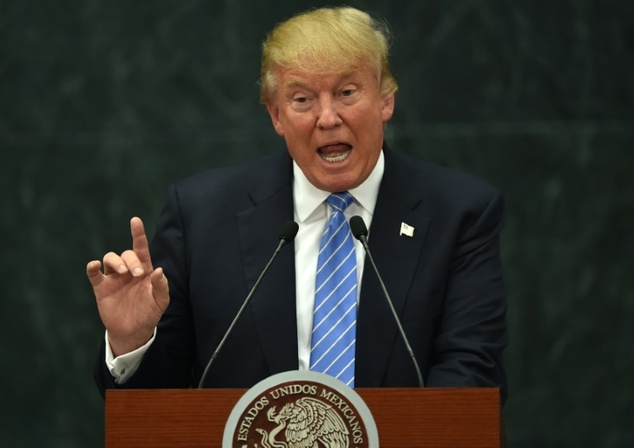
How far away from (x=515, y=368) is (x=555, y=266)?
0.38 meters

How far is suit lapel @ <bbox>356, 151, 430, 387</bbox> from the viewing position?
3.08 m

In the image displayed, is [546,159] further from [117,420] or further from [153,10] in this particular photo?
[117,420]

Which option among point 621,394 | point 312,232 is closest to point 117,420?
point 312,232

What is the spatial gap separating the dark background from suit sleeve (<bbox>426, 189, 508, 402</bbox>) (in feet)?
4.11

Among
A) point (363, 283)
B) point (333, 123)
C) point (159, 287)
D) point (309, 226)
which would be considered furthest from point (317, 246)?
point (159, 287)

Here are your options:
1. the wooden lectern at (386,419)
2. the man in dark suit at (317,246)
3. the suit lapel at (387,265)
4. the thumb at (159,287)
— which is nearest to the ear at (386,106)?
the man in dark suit at (317,246)

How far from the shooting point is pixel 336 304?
10.3 ft

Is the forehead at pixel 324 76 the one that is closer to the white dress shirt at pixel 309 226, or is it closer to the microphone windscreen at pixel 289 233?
the white dress shirt at pixel 309 226

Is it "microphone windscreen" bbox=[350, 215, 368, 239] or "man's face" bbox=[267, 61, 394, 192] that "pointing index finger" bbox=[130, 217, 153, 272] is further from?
"man's face" bbox=[267, 61, 394, 192]

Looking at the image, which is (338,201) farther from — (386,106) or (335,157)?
(386,106)

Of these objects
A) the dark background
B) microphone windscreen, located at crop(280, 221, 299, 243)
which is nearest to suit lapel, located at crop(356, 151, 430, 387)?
microphone windscreen, located at crop(280, 221, 299, 243)

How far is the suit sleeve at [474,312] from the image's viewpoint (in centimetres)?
302

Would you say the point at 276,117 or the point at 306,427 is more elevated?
the point at 276,117

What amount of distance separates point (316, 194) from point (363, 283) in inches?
11.4
